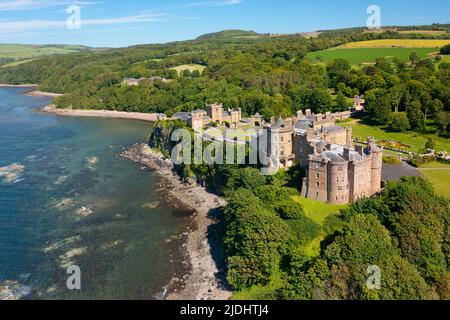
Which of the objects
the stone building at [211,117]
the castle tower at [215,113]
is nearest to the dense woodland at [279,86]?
the stone building at [211,117]

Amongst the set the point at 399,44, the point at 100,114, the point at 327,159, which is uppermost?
the point at 399,44

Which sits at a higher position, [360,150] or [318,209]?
[360,150]

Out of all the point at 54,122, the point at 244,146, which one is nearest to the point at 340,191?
the point at 244,146

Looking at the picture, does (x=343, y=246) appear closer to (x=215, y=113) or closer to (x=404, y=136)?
(x=404, y=136)

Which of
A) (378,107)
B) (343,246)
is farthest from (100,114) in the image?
(343,246)

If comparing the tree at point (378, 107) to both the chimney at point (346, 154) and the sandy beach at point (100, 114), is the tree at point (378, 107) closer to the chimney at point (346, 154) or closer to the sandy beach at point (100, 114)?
the chimney at point (346, 154)

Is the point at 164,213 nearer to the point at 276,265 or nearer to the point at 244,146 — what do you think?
the point at 244,146

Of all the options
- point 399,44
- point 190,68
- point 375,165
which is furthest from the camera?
point 190,68
